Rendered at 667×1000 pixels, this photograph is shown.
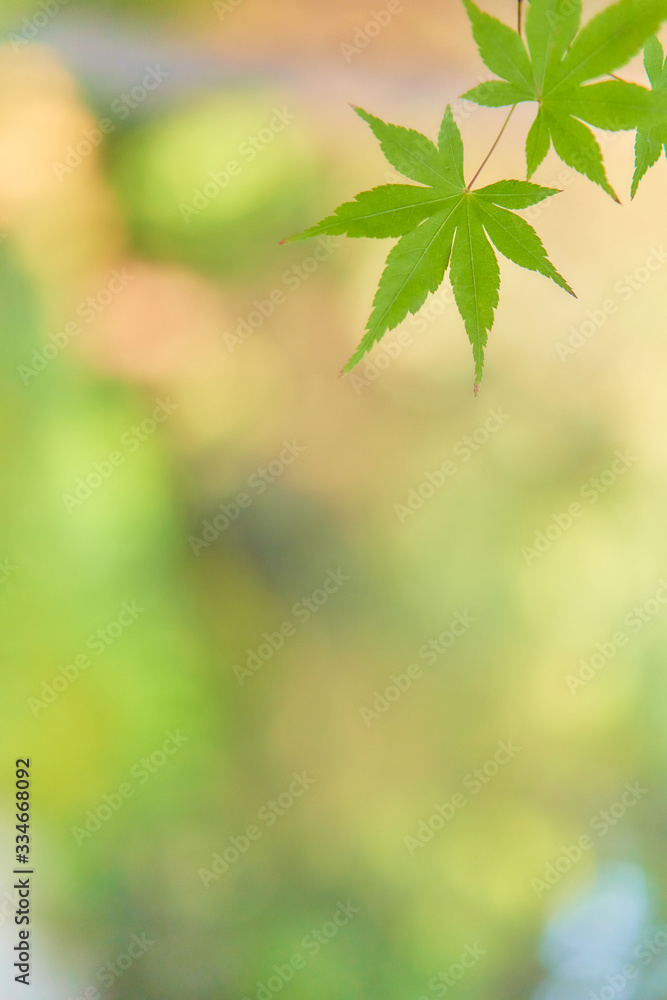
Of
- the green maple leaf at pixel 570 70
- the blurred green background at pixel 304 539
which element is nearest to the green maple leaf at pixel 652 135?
the green maple leaf at pixel 570 70

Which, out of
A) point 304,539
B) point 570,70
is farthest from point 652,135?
point 304,539

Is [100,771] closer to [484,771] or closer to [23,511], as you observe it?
[23,511]

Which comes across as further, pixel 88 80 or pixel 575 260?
pixel 575 260

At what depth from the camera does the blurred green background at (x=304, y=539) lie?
1.30 metres

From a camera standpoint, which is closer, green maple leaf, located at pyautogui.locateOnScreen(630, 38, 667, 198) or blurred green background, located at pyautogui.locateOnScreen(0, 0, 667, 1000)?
green maple leaf, located at pyautogui.locateOnScreen(630, 38, 667, 198)

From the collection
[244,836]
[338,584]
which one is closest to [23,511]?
[338,584]

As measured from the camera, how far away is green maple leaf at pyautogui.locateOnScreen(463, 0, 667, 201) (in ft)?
0.92

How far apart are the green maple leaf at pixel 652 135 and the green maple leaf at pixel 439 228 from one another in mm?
59

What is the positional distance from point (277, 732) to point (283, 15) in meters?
1.38

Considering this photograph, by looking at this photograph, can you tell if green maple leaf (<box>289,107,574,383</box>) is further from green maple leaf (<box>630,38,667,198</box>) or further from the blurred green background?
the blurred green background

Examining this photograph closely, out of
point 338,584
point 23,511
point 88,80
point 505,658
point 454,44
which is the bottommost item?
point 505,658

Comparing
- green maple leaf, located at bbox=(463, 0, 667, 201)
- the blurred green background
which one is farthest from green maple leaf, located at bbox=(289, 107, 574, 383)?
the blurred green background

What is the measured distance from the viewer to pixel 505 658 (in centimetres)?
139

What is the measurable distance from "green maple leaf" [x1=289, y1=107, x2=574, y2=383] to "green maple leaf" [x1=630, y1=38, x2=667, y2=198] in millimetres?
59
